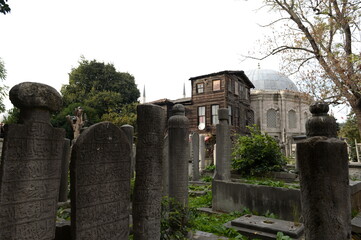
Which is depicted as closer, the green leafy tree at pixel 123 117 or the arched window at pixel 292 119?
the green leafy tree at pixel 123 117

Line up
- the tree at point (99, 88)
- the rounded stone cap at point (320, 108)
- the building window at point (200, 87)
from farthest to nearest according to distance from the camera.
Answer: the tree at point (99, 88), the building window at point (200, 87), the rounded stone cap at point (320, 108)

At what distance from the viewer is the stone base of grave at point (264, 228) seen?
471 cm

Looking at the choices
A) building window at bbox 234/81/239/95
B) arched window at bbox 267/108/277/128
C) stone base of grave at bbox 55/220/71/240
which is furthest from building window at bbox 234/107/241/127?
stone base of grave at bbox 55/220/71/240

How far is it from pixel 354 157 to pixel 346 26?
1104 centimetres

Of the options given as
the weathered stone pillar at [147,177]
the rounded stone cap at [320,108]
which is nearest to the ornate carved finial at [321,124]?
the rounded stone cap at [320,108]

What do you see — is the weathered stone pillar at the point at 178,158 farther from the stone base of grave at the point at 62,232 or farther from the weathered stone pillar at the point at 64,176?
the weathered stone pillar at the point at 64,176

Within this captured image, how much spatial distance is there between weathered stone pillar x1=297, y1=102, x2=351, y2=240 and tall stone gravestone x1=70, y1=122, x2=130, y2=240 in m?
2.19

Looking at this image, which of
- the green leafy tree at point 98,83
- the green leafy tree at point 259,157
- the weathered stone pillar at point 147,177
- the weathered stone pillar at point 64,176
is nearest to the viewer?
the weathered stone pillar at point 147,177

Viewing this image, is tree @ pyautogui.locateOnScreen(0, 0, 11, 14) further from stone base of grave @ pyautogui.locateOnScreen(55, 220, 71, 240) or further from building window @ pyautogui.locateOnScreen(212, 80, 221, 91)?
building window @ pyautogui.locateOnScreen(212, 80, 221, 91)

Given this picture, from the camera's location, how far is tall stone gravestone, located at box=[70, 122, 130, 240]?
275 cm

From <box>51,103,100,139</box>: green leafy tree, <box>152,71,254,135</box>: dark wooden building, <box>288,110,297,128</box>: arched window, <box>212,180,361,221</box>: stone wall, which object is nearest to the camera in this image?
<box>212,180,361,221</box>: stone wall

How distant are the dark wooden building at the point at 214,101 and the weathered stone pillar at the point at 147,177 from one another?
2154 centimetres

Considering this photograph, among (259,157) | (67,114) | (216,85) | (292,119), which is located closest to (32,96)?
(259,157)

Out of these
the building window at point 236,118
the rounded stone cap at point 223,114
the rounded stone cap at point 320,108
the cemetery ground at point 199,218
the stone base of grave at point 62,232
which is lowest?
the cemetery ground at point 199,218
